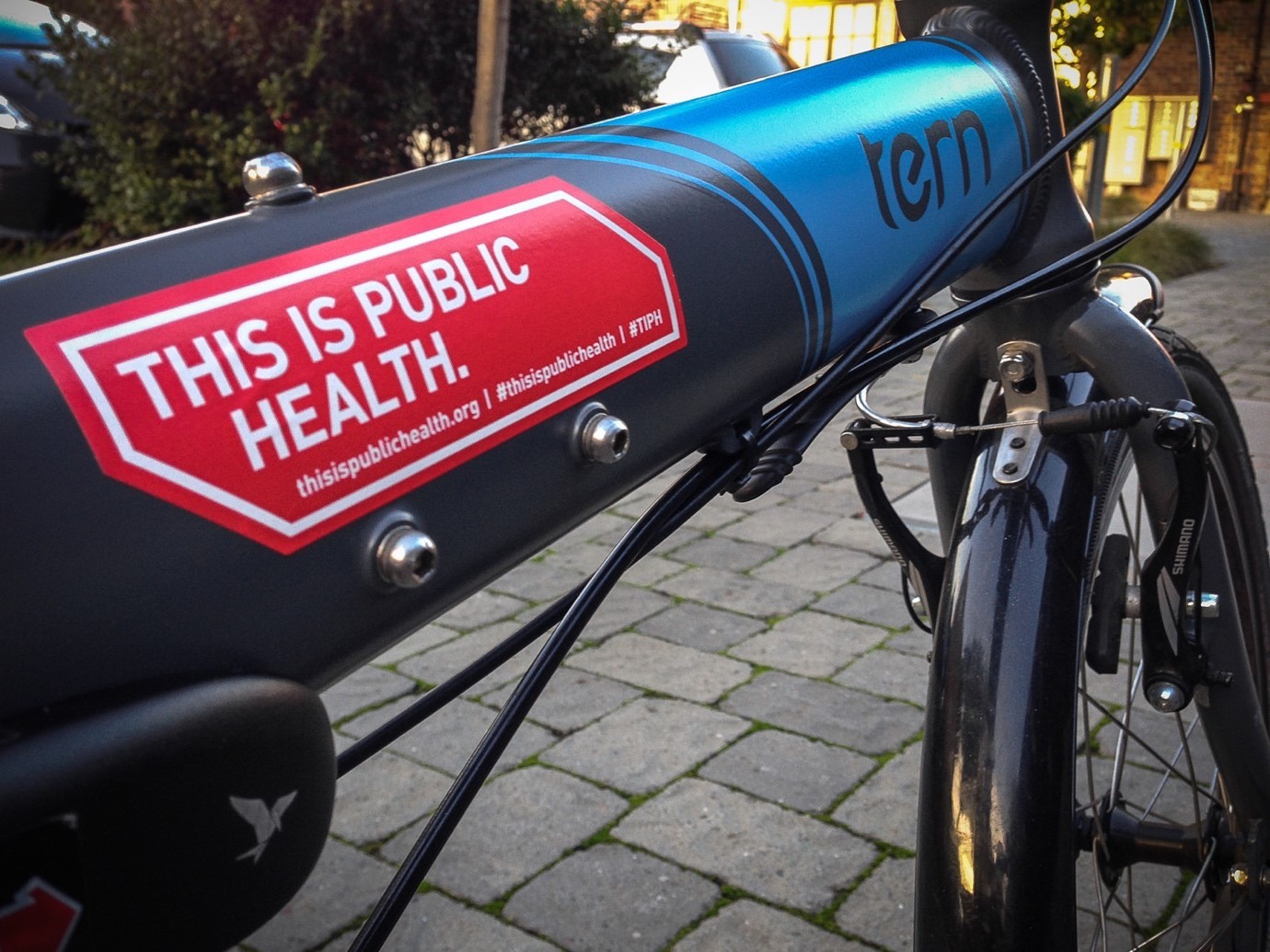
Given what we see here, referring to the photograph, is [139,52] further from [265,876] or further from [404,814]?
[265,876]

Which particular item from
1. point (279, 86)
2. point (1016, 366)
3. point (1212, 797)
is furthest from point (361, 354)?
point (279, 86)

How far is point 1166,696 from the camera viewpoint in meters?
1.47

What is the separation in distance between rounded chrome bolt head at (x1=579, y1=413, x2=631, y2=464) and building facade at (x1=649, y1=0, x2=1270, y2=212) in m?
18.8

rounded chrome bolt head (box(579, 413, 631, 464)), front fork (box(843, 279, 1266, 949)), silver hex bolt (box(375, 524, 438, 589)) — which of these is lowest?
front fork (box(843, 279, 1266, 949))

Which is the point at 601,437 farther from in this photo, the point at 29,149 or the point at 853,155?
the point at 29,149

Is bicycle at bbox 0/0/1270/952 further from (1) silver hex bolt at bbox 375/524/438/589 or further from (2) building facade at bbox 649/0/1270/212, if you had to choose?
(2) building facade at bbox 649/0/1270/212

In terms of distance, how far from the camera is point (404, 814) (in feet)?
8.57

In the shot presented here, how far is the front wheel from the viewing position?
1.17 metres

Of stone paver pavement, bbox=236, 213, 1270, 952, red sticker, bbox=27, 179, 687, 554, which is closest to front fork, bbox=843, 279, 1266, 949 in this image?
red sticker, bbox=27, 179, 687, 554

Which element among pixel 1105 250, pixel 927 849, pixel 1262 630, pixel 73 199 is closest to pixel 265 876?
pixel 927 849

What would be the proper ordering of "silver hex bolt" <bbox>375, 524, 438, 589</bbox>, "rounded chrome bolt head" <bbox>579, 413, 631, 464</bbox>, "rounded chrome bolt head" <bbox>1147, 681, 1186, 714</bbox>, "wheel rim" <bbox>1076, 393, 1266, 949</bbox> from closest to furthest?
"silver hex bolt" <bbox>375, 524, 438, 589</bbox> < "rounded chrome bolt head" <bbox>579, 413, 631, 464</bbox> < "rounded chrome bolt head" <bbox>1147, 681, 1186, 714</bbox> < "wheel rim" <bbox>1076, 393, 1266, 949</bbox>

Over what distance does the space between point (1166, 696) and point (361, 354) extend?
3.60 feet

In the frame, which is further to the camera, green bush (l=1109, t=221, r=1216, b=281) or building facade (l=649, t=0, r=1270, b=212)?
building facade (l=649, t=0, r=1270, b=212)

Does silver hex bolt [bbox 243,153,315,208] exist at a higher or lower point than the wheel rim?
higher
